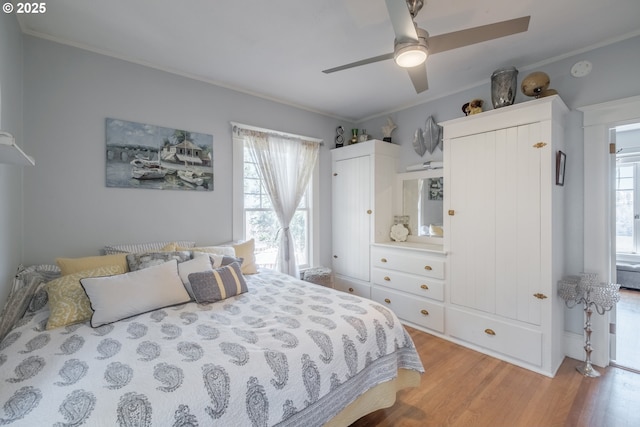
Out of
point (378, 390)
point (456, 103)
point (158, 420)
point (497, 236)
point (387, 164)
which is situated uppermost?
point (456, 103)

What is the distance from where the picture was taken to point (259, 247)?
133 inches

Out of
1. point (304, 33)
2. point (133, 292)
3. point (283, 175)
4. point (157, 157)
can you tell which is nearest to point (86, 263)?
point (133, 292)

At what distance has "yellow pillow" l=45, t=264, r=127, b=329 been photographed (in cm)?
158

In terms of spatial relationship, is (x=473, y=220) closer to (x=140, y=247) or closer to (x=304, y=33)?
→ (x=304, y=33)

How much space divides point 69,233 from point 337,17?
2.66 m

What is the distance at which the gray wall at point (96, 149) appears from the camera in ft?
7.14

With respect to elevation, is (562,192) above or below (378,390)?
above

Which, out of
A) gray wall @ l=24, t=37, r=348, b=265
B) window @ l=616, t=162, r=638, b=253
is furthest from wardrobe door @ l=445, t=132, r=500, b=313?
window @ l=616, t=162, r=638, b=253

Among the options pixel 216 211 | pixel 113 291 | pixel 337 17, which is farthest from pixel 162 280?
pixel 337 17

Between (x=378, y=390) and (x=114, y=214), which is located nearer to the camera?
(x=378, y=390)

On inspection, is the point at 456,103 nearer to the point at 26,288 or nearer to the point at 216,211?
the point at 216,211

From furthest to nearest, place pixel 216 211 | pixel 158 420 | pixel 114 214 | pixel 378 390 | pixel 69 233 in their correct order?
pixel 216 211 < pixel 114 214 < pixel 69 233 < pixel 378 390 < pixel 158 420

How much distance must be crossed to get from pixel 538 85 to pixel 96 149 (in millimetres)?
3766

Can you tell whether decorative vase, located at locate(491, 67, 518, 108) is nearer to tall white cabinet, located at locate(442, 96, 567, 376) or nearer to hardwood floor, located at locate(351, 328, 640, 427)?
tall white cabinet, located at locate(442, 96, 567, 376)
